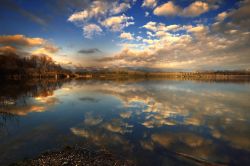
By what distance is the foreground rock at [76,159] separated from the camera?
33.8 feet

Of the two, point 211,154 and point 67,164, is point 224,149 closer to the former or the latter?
point 211,154

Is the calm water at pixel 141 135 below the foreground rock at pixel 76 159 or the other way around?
below

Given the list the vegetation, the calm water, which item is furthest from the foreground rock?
the vegetation

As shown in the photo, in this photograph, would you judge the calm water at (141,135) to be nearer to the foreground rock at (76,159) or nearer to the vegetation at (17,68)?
the foreground rock at (76,159)

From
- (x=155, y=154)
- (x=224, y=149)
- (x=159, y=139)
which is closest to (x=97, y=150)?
(x=155, y=154)

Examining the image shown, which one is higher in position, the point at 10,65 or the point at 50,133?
the point at 10,65

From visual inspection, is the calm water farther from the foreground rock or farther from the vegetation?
the vegetation

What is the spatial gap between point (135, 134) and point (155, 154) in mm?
4386

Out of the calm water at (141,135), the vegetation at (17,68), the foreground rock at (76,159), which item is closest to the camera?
the foreground rock at (76,159)

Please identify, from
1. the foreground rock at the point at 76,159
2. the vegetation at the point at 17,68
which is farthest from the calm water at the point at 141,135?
the vegetation at the point at 17,68

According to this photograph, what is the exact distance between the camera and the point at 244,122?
2088 cm

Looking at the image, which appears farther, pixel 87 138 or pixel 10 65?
pixel 10 65

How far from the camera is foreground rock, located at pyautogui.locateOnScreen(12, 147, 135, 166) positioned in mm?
10302

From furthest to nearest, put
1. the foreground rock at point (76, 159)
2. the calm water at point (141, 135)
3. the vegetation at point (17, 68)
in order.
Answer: the vegetation at point (17, 68) < the calm water at point (141, 135) < the foreground rock at point (76, 159)
